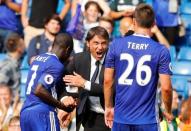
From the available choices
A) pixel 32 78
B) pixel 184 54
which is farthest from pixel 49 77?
pixel 184 54

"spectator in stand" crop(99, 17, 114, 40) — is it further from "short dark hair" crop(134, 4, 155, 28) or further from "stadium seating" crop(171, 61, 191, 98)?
"short dark hair" crop(134, 4, 155, 28)

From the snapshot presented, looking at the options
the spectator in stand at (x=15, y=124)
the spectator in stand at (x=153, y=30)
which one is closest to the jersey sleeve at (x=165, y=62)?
the spectator in stand at (x=15, y=124)

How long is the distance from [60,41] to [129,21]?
3994 mm

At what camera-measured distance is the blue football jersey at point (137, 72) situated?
7391 millimetres

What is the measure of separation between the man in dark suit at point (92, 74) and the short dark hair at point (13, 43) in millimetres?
3701

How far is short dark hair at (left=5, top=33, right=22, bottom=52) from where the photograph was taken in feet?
40.1

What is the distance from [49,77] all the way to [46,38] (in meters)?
4.44

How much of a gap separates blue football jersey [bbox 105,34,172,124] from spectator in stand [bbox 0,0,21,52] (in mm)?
5857

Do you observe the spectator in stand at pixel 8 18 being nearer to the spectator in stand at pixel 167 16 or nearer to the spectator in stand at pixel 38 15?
the spectator in stand at pixel 38 15

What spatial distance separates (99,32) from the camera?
335 inches

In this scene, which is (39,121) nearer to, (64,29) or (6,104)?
(6,104)

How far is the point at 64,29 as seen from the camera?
43.8 ft

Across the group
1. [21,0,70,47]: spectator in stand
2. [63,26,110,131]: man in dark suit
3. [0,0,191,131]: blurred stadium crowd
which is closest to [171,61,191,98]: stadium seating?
[0,0,191,131]: blurred stadium crowd

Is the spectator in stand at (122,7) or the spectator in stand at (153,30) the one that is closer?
the spectator in stand at (153,30)
